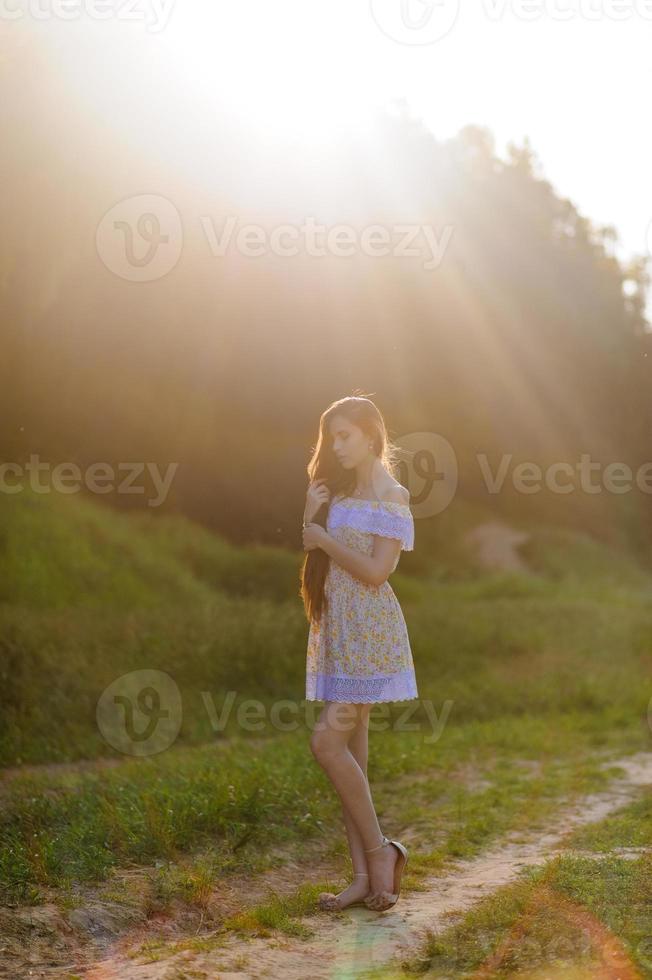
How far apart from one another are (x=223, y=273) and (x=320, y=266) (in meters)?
2.10

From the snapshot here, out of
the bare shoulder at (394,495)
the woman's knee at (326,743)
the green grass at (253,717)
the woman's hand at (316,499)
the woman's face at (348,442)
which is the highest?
the woman's face at (348,442)

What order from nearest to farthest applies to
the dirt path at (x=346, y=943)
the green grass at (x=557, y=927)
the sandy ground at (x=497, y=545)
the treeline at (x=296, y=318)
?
1. the green grass at (x=557, y=927)
2. the dirt path at (x=346, y=943)
3. the treeline at (x=296, y=318)
4. the sandy ground at (x=497, y=545)

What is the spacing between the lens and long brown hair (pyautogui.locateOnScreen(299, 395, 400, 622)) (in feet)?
15.8

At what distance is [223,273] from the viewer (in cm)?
1703

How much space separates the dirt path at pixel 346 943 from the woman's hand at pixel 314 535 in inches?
62.3

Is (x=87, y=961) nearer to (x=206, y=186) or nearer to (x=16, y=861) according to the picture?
(x=16, y=861)

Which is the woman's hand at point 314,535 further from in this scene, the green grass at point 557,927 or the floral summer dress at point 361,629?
the green grass at point 557,927

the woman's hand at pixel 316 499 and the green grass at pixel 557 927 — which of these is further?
the woman's hand at pixel 316 499

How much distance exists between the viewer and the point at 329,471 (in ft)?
16.0

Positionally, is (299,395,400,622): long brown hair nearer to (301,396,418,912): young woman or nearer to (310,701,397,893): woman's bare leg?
(301,396,418,912): young woman

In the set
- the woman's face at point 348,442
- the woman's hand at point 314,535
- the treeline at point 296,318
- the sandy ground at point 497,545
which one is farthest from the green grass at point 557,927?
the sandy ground at point 497,545

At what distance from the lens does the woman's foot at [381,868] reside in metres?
4.68

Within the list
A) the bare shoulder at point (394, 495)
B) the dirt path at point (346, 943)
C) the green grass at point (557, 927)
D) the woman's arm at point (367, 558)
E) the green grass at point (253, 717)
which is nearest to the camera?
the green grass at point (557, 927)

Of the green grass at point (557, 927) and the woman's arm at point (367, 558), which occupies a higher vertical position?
the woman's arm at point (367, 558)
